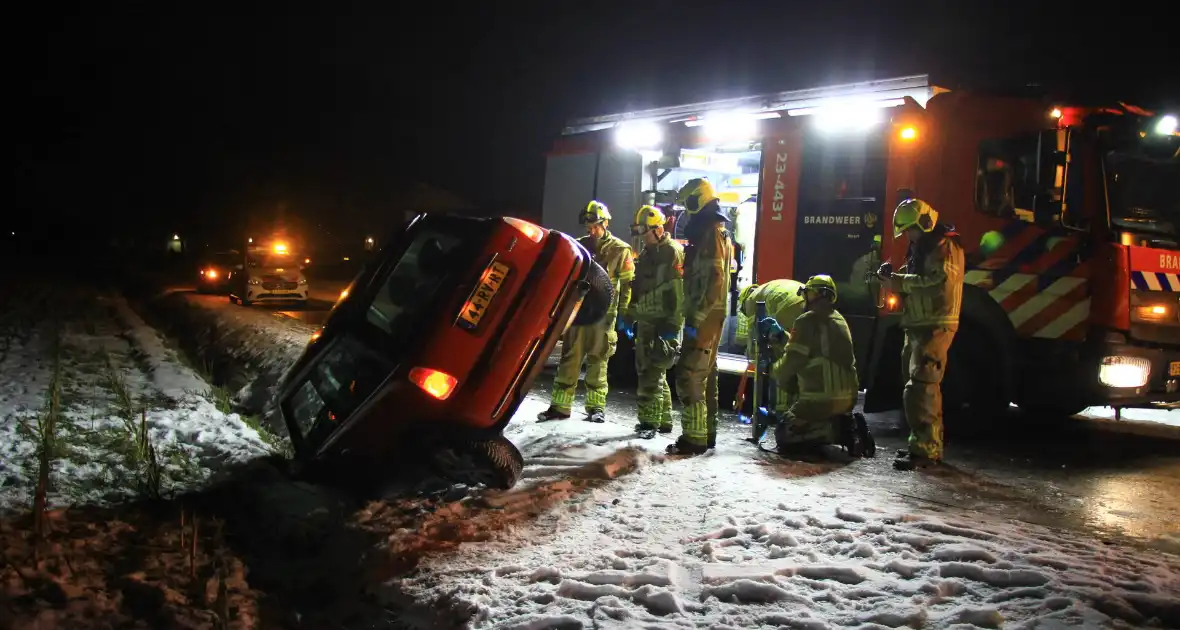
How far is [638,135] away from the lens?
9328mm

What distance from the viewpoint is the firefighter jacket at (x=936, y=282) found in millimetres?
5496

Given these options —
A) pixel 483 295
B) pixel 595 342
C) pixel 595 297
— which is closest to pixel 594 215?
pixel 595 342

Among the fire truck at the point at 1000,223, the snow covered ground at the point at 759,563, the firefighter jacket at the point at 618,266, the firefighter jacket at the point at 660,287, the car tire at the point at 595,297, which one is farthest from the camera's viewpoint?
the firefighter jacket at the point at 618,266

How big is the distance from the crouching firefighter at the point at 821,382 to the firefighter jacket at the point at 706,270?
23.9 inches

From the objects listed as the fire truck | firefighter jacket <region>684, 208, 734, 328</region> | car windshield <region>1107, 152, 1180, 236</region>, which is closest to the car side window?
the fire truck

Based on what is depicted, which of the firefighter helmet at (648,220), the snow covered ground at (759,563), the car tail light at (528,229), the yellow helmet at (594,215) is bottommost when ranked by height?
the snow covered ground at (759,563)

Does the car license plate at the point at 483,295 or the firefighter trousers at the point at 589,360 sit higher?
the car license plate at the point at 483,295

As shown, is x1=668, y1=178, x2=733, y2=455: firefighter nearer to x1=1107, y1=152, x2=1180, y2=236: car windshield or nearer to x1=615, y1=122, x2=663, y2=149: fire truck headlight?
x1=1107, y1=152, x2=1180, y2=236: car windshield

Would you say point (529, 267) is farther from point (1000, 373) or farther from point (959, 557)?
point (1000, 373)

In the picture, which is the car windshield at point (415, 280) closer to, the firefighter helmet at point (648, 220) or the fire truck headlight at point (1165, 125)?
the firefighter helmet at point (648, 220)

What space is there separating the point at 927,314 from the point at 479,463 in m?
3.14

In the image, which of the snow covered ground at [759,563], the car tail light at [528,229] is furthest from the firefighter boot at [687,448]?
the car tail light at [528,229]

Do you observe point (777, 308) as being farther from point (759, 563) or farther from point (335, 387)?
point (335, 387)

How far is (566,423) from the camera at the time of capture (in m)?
6.41
